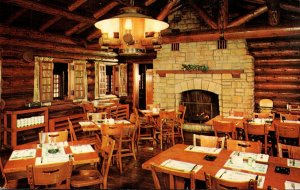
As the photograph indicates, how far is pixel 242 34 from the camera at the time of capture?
6910mm

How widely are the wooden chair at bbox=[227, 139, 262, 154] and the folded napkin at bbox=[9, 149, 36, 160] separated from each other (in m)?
2.85

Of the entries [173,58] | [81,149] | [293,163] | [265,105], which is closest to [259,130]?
[293,163]

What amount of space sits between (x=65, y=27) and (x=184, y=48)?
4.39 meters

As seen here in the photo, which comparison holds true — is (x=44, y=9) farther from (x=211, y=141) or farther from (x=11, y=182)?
(x=211, y=141)

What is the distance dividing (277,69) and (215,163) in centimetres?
704

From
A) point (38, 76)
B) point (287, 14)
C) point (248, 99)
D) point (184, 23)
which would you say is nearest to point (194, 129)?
point (248, 99)

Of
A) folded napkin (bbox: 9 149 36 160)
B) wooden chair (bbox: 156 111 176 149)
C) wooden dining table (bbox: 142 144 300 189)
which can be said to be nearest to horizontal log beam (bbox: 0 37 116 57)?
wooden chair (bbox: 156 111 176 149)

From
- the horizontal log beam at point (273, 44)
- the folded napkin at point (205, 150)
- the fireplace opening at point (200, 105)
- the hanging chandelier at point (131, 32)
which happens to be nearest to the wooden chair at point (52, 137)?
the hanging chandelier at point (131, 32)

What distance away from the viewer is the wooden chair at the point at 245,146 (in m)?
3.73

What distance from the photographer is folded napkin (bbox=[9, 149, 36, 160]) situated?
3.49 metres

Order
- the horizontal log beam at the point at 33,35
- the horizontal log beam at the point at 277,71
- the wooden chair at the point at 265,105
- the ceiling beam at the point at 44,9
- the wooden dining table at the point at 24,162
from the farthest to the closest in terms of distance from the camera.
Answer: the wooden chair at the point at 265,105 → the horizontal log beam at the point at 277,71 → the horizontal log beam at the point at 33,35 → the ceiling beam at the point at 44,9 → the wooden dining table at the point at 24,162

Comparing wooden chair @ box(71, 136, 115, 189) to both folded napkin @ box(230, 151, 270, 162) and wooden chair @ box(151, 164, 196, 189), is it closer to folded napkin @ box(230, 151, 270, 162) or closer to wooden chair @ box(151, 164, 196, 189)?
wooden chair @ box(151, 164, 196, 189)

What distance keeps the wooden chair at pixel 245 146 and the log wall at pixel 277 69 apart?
5.48 meters

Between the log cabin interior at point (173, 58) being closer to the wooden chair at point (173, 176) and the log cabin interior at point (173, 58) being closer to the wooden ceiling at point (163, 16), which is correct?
the wooden ceiling at point (163, 16)
